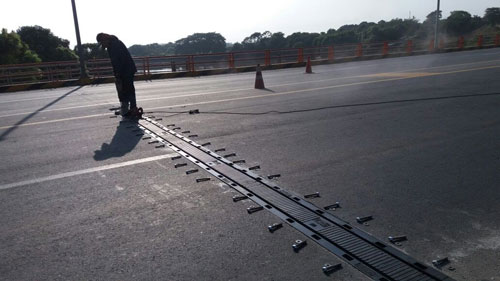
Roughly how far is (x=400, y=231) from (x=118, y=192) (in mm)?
2612

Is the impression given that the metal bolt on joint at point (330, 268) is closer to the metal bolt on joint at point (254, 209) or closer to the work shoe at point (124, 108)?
the metal bolt on joint at point (254, 209)

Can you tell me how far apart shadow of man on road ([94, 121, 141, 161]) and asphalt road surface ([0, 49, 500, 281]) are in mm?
31

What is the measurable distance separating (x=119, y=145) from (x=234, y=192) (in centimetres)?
263

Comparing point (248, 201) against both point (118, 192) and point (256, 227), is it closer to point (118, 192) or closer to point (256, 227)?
point (256, 227)

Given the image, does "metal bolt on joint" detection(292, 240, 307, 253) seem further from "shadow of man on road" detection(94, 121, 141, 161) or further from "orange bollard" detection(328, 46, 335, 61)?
"orange bollard" detection(328, 46, 335, 61)

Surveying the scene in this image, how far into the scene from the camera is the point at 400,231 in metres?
3.01

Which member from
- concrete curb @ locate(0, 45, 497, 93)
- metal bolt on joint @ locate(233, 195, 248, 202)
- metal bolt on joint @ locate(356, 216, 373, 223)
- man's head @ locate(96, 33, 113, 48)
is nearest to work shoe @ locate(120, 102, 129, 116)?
man's head @ locate(96, 33, 113, 48)

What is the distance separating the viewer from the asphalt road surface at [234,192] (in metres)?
2.67

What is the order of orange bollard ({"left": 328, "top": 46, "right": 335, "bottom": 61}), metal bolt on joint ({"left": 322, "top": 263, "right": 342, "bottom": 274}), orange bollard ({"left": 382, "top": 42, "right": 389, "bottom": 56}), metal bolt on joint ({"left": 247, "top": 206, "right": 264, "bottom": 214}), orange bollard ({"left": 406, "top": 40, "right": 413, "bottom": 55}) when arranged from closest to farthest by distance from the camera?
metal bolt on joint ({"left": 322, "top": 263, "right": 342, "bottom": 274}) → metal bolt on joint ({"left": 247, "top": 206, "right": 264, "bottom": 214}) → orange bollard ({"left": 328, "top": 46, "right": 335, "bottom": 61}) → orange bollard ({"left": 382, "top": 42, "right": 389, "bottom": 56}) → orange bollard ({"left": 406, "top": 40, "right": 413, "bottom": 55})

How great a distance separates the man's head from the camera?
7.61 metres

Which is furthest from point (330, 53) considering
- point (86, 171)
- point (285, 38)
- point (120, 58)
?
point (285, 38)

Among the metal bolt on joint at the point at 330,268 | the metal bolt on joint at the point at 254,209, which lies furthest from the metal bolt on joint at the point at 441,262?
the metal bolt on joint at the point at 254,209

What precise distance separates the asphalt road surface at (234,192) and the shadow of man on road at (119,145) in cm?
3

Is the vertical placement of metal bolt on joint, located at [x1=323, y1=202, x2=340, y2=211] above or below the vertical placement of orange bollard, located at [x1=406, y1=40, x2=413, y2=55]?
below
